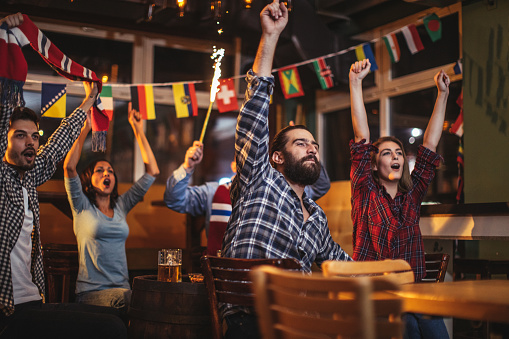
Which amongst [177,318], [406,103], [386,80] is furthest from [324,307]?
[386,80]

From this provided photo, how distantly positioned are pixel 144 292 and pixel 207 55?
16.8ft

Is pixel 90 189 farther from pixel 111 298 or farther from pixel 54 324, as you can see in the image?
pixel 54 324

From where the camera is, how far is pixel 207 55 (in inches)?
279

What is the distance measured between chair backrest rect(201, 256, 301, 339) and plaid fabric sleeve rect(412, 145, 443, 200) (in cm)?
137

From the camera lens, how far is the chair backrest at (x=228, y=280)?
1925mm

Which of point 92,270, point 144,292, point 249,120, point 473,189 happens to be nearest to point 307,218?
point 249,120

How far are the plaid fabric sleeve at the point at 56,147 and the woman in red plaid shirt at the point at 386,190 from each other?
1436 mm

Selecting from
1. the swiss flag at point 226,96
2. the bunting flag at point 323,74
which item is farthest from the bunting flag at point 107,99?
the bunting flag at point 323,74

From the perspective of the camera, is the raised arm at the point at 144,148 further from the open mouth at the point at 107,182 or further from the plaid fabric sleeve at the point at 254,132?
the plaid fabric sleeve at the point at 254,132

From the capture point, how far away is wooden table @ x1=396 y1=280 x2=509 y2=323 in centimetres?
130

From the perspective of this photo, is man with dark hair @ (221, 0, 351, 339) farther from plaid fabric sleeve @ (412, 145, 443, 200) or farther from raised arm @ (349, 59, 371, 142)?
plaid fabric sleeve @ (412, 145, 443, 200)

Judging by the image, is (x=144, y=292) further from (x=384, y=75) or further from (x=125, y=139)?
(x=384, y=75)

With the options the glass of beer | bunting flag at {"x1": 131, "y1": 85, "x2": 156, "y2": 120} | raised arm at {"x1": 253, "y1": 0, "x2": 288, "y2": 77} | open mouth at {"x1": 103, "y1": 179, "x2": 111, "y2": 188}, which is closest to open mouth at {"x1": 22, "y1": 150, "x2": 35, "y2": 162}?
the glass of beer

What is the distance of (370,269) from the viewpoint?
6.13 feet
